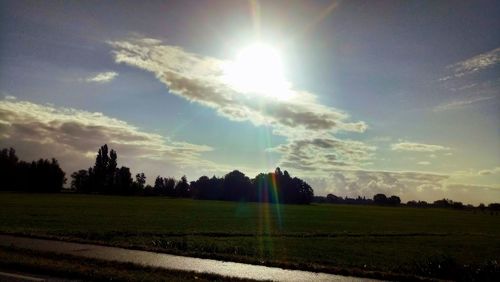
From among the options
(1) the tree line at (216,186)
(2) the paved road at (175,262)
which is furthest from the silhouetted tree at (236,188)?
(2) the paved road at (175,262)

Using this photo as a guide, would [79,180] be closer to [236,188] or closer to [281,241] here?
[236,188]

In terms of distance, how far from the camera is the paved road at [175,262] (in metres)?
12.7

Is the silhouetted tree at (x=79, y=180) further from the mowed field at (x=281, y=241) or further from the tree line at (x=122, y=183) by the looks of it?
the mowed field at (x=281, y=241)

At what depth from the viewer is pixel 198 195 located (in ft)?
611

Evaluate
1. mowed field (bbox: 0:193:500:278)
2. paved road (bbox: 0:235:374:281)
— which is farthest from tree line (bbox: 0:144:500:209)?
paved road (bbox: 0:235:374:281)

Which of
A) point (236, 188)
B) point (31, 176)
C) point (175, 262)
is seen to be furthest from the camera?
point (236, 188)

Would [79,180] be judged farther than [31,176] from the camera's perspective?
Yes

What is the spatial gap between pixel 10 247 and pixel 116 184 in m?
151

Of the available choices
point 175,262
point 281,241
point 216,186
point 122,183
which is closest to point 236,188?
point 216,186

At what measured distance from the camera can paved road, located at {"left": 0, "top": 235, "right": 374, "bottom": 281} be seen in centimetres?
1272

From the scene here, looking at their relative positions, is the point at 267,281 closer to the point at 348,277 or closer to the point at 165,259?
the point at 348,277

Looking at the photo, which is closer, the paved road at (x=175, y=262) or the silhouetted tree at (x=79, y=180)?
the paved road at (x=175, y=262)

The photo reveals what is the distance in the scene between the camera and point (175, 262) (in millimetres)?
14047

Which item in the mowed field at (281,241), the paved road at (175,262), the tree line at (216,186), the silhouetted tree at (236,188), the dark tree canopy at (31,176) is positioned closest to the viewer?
the paved road at (175,262)
